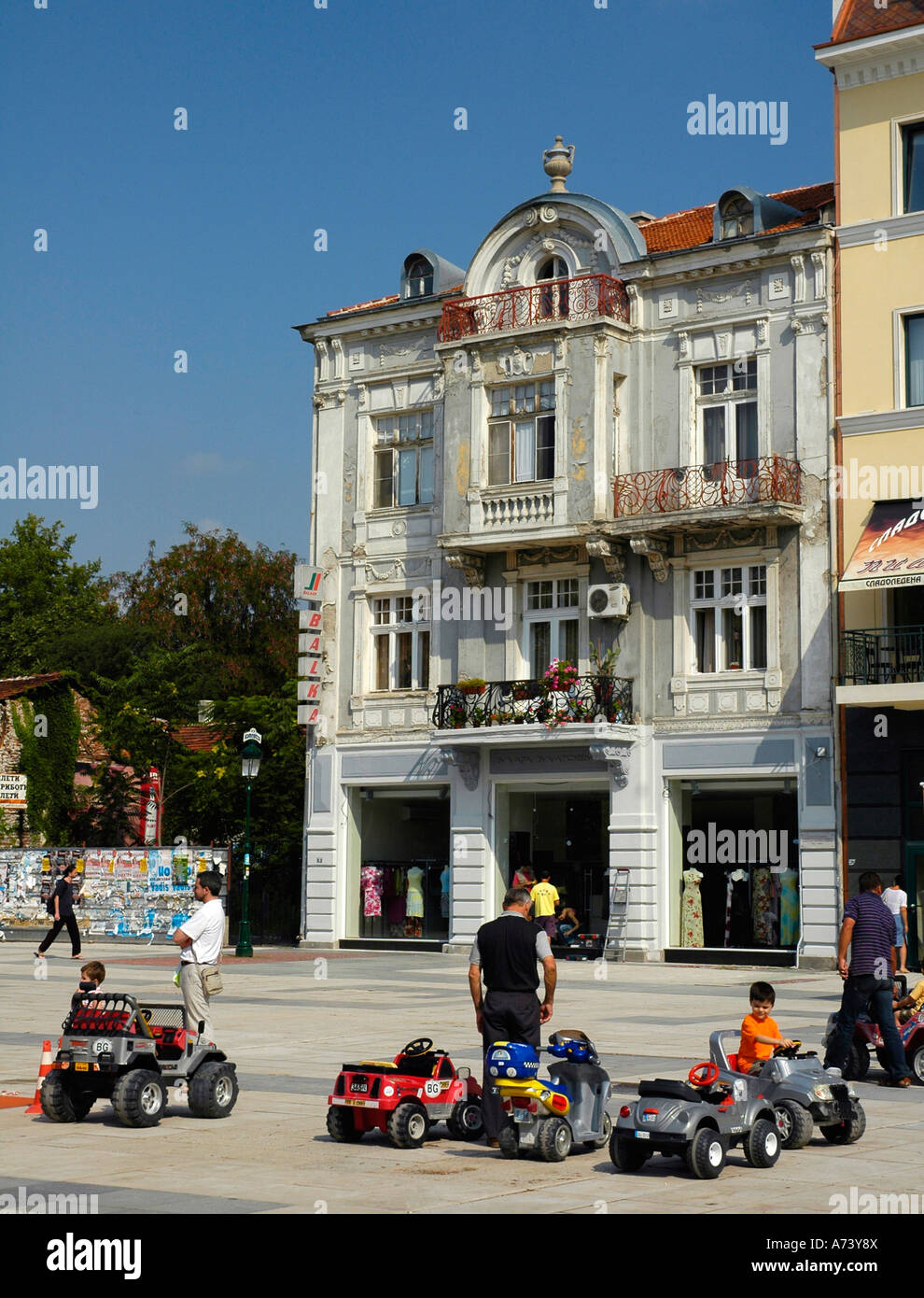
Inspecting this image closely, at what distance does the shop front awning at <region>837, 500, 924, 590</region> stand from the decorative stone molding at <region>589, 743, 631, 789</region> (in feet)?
18.9

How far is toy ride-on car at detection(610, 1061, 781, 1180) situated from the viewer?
401 inches

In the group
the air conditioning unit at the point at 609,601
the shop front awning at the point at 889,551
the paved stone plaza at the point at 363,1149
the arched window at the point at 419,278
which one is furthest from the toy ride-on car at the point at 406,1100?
the arched window at the point at 419,278

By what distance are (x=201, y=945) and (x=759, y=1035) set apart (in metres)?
4.40

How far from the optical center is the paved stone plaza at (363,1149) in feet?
30.9

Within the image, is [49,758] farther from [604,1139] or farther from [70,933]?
[604,1139]

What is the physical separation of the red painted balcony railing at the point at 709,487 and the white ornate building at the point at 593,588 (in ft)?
0.18

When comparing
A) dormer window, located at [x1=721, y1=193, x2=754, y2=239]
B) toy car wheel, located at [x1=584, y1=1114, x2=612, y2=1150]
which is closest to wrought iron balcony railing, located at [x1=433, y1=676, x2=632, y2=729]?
dormer window, located at [x1=721, y1=193, x2=754, y2=239]

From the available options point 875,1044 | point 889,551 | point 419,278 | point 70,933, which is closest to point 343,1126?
point 875,1044

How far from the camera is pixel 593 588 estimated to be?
34.3 metres

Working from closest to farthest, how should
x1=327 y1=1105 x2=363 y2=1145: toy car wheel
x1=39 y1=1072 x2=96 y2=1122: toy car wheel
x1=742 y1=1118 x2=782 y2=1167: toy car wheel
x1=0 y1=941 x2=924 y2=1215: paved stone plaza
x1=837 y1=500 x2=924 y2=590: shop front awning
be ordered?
x1=0 y1=941 x2=924 y2=1215: paved stone plaza, x1=742 y1=1118 x2=782 y2=1167: toy car wheel, x1=327 y1=1105 x2=363 y2=1145: toy car wheel, x1=39 y1=1072 x2=96 y2=1122: toy car wheel, x1=837 y1=500 x2=924 y2=590: shop front awning

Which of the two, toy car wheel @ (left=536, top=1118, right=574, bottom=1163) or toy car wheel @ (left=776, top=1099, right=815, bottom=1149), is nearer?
toy car wheel @ (left=536, top=1118, right=574, bottom=1163)

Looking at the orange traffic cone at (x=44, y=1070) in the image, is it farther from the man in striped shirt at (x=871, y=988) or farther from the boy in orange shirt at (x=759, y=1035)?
the man in striped shirt at (x=871, y=988)

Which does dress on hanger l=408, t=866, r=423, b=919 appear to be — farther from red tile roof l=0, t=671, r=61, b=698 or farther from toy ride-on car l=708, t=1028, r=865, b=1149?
toy ride-on car l=708, t=1028, r=865, b=1149
